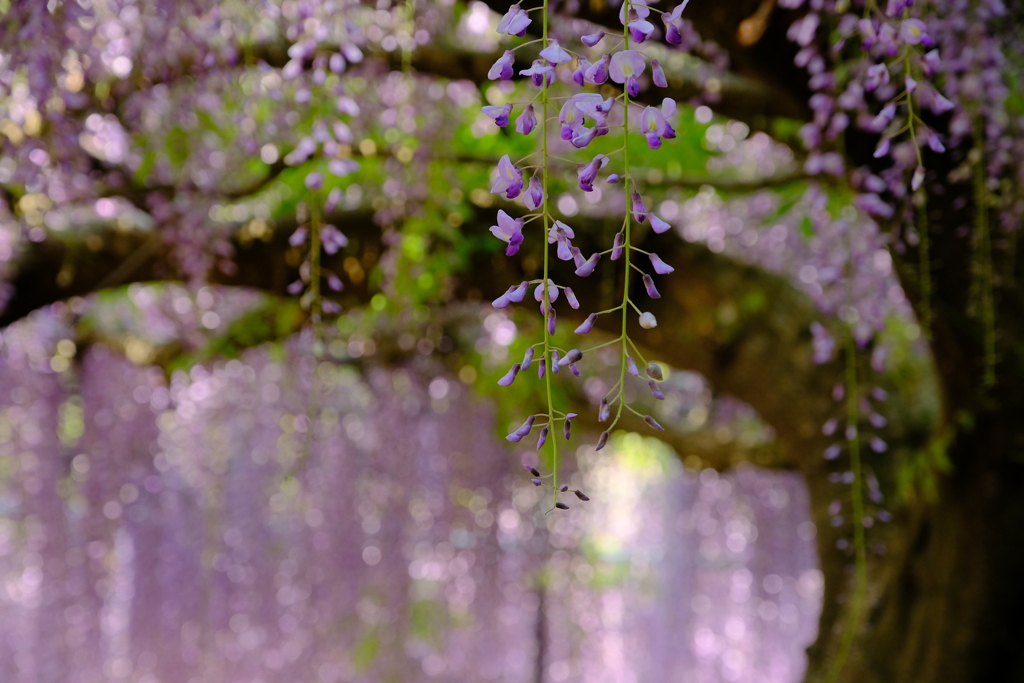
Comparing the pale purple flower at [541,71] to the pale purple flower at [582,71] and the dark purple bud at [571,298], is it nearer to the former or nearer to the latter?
the pale purple flower at [582,71]

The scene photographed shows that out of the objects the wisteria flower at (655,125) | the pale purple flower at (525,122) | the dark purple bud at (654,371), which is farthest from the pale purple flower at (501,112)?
the dark purple bud at (654,371)

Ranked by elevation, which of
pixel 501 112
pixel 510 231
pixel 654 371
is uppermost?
pixel 501 112

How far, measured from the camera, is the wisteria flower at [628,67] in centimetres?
64

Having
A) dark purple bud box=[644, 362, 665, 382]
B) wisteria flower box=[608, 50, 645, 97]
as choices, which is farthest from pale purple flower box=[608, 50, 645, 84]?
dark purple bud box=[644, 362, 665, 382]

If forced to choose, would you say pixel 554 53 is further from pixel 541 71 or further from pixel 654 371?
pixel 654 371

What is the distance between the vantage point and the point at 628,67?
64cm

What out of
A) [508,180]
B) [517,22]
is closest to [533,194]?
[508,180]

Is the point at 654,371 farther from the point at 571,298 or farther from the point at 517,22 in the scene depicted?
the point at 517,22

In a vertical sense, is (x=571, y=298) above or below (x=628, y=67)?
below

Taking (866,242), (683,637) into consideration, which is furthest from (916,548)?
(683,637)

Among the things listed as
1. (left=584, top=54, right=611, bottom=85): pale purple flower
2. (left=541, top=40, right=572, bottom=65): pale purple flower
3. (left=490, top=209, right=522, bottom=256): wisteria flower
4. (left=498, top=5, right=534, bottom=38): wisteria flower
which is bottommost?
(left=490, top=209, right=522, bottom=256): wisteria flower

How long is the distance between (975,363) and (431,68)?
57.0 inches

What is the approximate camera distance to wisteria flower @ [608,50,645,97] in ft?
2.09

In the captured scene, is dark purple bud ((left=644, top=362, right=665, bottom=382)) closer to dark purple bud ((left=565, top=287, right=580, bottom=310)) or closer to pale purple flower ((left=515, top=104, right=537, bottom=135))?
dark purple bud ((left=565, top=287, right=580, bottom=310))
